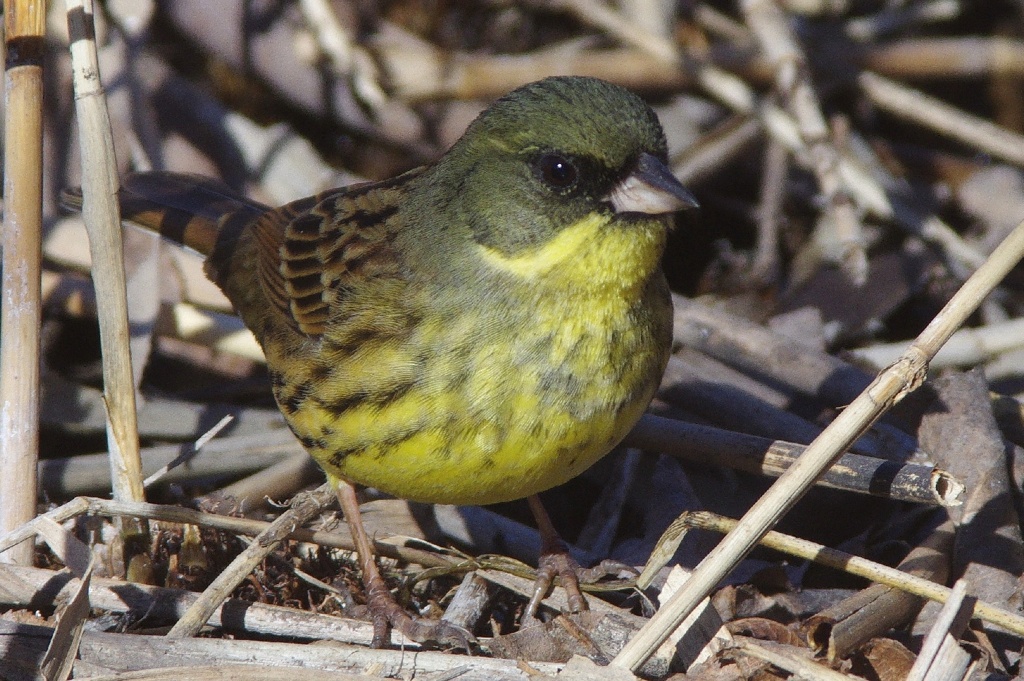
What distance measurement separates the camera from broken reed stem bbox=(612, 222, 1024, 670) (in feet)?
9.21

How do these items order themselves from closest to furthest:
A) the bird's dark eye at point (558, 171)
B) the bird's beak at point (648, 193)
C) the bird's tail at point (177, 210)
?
the bird's beak at point (648, 193)
the bird's dark eye at point (558, 171)
the bird's tail at point (177, 210)

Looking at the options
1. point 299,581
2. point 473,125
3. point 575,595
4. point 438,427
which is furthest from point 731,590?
point 473,125

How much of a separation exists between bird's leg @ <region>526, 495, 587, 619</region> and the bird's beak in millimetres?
1137

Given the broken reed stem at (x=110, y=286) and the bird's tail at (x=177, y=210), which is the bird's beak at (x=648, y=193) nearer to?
the broken reed stem at (x=110, y=286)

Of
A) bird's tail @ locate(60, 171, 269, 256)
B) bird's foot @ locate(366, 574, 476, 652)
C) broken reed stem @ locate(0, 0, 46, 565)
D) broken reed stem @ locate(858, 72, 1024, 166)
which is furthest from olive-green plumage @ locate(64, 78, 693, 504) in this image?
broken reed stem @ locate(858, 72, 1024, 166)

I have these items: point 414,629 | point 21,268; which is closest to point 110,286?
point 21,268

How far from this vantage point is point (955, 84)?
5.88 m

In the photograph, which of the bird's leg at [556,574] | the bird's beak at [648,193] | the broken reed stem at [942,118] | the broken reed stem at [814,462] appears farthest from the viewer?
the broken reed stem at [942,118]

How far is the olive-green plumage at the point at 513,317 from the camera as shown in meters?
3.08

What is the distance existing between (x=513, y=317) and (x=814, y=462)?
0.85 meters

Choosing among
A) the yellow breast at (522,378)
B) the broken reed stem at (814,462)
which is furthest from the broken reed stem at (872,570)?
the yellow breast at (522,378)

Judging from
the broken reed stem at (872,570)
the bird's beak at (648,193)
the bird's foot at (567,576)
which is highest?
the bird's beak at (648,193)

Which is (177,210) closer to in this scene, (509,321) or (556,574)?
(509,321)

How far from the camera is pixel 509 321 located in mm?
3168
